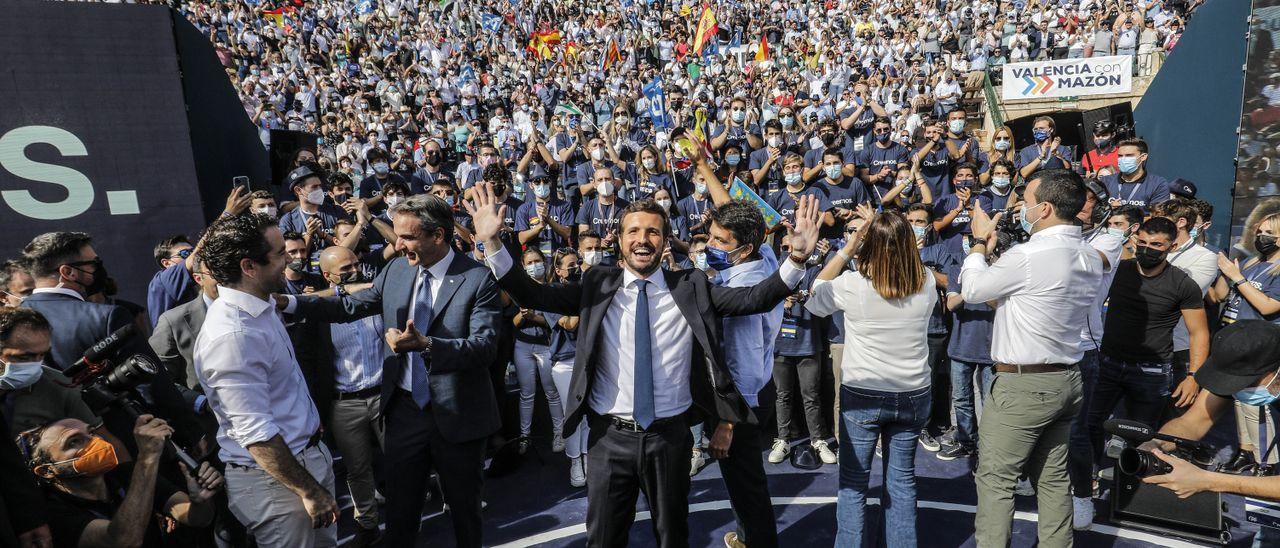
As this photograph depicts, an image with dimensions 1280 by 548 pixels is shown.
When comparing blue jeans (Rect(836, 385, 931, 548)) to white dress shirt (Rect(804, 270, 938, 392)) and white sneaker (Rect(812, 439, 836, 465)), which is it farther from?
white sneaker (Rect(812, 439, 836, 465))

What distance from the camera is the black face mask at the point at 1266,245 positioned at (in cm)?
479

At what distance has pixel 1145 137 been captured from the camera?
1040 cm

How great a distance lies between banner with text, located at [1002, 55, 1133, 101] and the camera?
51.9 feet

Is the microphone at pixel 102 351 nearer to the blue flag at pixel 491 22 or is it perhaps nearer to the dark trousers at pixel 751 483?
the dark trousers at pixel 751 483

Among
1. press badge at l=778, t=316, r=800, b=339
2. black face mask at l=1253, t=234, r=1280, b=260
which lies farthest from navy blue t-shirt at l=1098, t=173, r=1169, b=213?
press badge at l=778, t=316, r=800, b=339

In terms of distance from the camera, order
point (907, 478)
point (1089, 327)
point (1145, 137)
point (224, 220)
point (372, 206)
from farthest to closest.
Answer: point (1145, 137), point (372, 206), point (1089, 327), point (907, 478), point (224, 220)

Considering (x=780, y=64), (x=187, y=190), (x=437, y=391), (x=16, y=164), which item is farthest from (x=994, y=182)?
(x=780, y=64)

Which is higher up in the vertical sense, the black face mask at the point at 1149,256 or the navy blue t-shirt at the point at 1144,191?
the navy blue t-shirt at the point at 1144,191

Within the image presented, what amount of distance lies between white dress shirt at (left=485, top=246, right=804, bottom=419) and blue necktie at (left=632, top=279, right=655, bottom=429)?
0.03m

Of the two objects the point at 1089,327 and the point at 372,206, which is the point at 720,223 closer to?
the point at 1089,327

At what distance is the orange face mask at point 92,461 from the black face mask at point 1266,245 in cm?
724

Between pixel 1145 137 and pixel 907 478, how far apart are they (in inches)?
401

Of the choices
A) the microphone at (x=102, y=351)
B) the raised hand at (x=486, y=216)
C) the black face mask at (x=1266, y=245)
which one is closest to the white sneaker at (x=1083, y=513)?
the black face mask at (x=1266, y=245)

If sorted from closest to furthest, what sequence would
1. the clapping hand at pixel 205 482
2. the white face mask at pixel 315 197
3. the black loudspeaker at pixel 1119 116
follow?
the clapping hand at pixel 205 482 → the white face mask at pixel 315 197 → the black loudspeaker at pixel 1119 116
